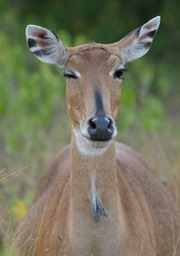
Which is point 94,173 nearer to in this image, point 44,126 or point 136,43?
point 136,43

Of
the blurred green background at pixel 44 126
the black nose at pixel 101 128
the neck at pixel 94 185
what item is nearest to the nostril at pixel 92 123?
the black nose at pixel 101 128

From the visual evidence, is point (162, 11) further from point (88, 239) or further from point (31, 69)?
point (88, 239)

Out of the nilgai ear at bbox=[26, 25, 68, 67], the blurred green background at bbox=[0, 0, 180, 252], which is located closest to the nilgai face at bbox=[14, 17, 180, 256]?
the nilgai ear at bbox=[26, 25, 68, 67]

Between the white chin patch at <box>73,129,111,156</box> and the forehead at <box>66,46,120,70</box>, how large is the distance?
448 millimetres

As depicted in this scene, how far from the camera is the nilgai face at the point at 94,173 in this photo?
280 inches

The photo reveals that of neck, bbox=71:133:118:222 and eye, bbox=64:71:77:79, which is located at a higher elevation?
eye, bbox=64:71:77:79

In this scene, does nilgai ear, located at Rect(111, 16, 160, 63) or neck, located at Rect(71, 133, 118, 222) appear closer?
neck, located at Rect(71, 133, 118, 222)

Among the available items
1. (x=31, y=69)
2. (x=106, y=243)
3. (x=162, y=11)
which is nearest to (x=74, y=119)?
(x=106, y=243)

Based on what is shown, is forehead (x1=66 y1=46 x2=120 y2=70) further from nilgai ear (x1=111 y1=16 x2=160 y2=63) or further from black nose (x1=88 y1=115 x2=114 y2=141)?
black nose (x1=88 y1=115 x2=114 y2=141)

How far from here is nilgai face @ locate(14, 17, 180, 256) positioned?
23.3 ft

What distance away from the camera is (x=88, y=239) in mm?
7164

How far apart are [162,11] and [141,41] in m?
12.8

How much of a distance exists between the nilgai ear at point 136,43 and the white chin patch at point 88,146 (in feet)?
2.32

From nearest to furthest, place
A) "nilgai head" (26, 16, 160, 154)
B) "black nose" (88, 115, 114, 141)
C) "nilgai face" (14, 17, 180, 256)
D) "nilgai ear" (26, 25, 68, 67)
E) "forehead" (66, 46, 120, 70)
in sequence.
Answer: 1. "black nose" (88, 115, 114, 141)
2. "nilgai head" (26, 16, 160, 154)
3. "nilgai face" (14, 17, 180, 256)
4. "forehead" (66, 46, 120, 70)
5. "nilgai ear" (26, 25, 68, 67)
